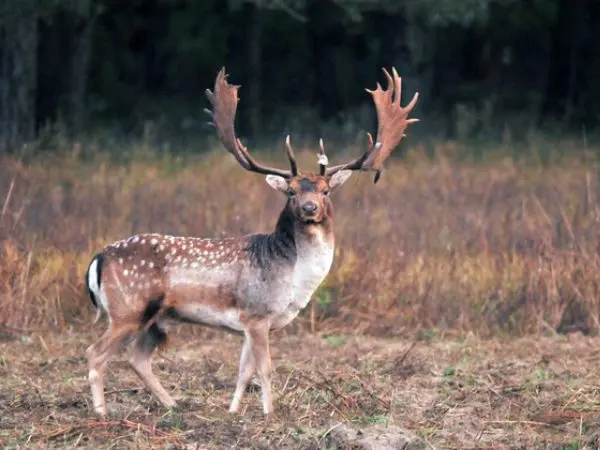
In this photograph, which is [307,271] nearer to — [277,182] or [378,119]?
[277,182]

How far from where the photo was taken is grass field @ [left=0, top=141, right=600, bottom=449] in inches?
325

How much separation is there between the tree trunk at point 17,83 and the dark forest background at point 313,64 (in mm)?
55

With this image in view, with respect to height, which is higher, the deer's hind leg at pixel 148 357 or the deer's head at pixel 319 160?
the deer's head at pixel 319 160

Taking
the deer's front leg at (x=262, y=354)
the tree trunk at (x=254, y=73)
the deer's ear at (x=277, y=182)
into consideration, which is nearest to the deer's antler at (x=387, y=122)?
the deer's ear at (x=277, y=182)

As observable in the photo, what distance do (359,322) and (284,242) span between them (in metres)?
2.97

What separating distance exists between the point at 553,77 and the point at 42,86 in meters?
A: 11.1

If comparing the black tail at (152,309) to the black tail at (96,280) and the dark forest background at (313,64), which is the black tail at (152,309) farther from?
the dark forest background at (313,64)

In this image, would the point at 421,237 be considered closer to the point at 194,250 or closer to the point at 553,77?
the point at 194,250

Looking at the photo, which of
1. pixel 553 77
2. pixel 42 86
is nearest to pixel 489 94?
pixel 553 77

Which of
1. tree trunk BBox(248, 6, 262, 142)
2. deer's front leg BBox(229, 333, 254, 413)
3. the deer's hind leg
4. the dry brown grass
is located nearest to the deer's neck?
deer's front leg BBox(229, 333, 254, 413)

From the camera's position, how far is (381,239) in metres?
13.1

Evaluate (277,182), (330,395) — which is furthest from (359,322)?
(277,182)

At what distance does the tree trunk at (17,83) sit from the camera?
20764 millimetres

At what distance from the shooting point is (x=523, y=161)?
19.8 m
